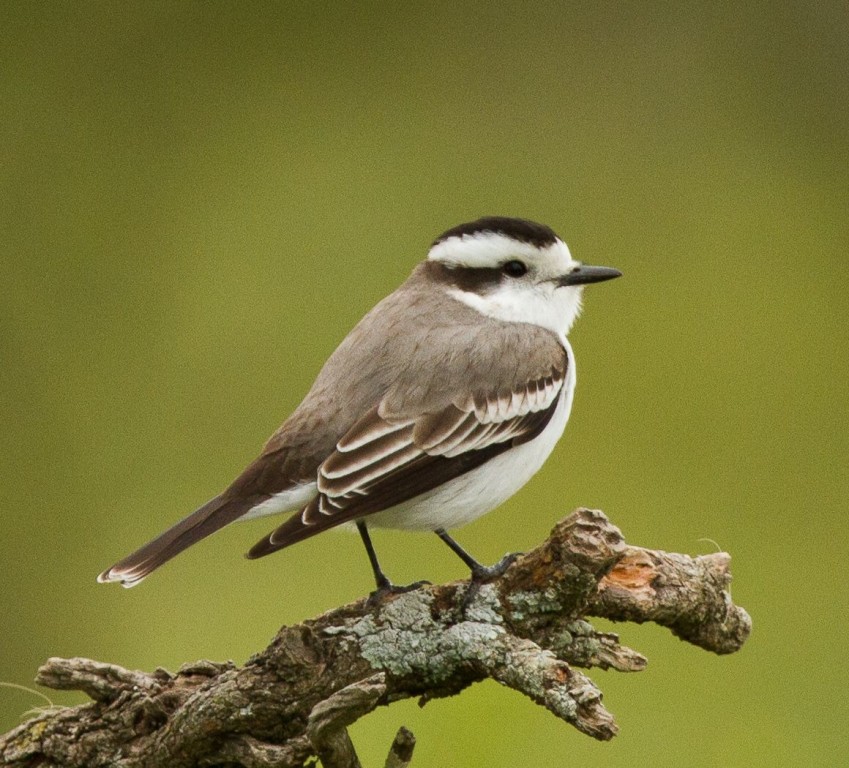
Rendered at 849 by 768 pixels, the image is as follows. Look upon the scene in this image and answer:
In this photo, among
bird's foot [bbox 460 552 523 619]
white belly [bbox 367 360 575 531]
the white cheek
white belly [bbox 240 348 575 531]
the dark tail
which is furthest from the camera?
the white cheek

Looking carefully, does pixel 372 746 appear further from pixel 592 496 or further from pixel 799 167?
pixel 799 167

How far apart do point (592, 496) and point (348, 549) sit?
1.13 m

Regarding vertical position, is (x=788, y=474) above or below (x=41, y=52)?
below

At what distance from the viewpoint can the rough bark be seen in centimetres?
446

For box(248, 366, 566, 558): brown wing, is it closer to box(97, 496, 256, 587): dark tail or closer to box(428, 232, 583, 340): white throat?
box(97, 496, 256, 587): dark tail

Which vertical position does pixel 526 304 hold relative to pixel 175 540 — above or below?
above

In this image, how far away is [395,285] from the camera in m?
8.29

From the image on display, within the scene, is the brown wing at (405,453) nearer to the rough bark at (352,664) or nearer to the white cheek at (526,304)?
the rough bark at (352,664)

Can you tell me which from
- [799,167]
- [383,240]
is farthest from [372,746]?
[799,167]

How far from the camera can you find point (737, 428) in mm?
7754

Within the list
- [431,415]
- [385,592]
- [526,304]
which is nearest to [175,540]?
[385,592]

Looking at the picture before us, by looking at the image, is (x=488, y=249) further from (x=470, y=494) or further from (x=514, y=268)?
(x=470, y=494)

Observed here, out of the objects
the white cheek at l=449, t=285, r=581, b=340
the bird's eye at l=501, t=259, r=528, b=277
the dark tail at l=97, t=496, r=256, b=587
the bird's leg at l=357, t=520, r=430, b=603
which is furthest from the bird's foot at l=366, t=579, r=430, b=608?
the bird's eye at l=501, t=259, r=528, b=277

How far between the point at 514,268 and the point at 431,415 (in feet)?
3.16
